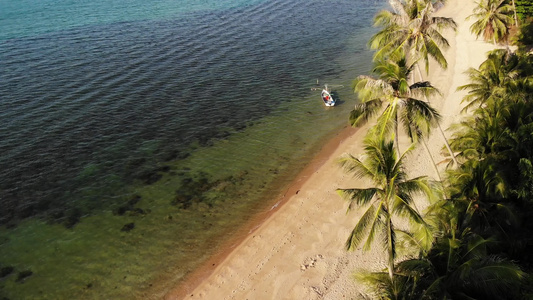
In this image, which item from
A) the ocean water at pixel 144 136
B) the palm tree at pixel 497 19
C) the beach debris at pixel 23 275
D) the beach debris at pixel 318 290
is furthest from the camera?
the palm tree at pixel 497 19

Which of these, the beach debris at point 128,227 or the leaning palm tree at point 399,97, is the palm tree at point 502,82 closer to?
the leaning palm tree at point 399,97

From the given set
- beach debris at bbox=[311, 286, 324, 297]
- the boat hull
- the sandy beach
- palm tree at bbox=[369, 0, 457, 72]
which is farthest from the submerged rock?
the boat hull

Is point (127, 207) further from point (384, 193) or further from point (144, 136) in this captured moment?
point (384, 193)

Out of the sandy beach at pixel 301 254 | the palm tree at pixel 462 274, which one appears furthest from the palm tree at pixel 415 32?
the palm tree at pixel 462 274

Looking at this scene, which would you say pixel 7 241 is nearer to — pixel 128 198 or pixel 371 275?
pixel 128 198

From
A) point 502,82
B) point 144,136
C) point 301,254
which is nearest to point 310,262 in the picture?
point 301,254

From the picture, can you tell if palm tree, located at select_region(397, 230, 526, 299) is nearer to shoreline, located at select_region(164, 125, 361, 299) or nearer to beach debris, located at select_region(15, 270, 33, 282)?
shoreline, located at select_region(164, 125, 361, 299)

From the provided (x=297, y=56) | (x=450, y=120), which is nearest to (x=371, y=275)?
(x=450, y=120)
